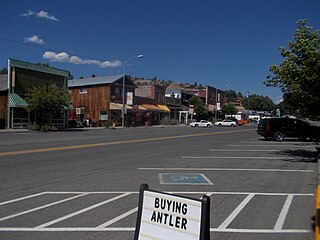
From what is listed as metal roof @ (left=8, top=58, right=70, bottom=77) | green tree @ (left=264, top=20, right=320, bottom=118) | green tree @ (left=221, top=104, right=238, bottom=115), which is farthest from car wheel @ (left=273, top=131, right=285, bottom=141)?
green tree @ (left=221, top=104, right=238, bottom=115)

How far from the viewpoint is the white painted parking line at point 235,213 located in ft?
20.2

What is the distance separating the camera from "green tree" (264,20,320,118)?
13297 millimetres

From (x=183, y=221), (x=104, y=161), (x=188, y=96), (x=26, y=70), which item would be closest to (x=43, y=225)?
(x=183, y=221)

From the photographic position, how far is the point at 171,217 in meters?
3.41

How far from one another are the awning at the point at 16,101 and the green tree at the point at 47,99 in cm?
89

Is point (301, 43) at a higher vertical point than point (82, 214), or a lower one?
higher

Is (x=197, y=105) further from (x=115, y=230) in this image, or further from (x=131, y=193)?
(x=115, y=230)

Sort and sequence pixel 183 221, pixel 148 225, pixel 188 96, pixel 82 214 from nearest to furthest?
pixel 183 221
pixel 148 225
pixel 82 214
pixel 188 96

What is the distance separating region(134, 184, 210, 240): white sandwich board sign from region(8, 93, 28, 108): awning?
132 feet

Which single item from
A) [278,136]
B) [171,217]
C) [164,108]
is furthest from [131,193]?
[164,108]

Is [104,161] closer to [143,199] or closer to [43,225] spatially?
[43,225]

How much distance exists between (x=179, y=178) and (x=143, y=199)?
7165 millimetres

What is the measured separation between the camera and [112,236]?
18.0ft

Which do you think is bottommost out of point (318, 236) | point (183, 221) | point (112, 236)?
point (112, 236)
